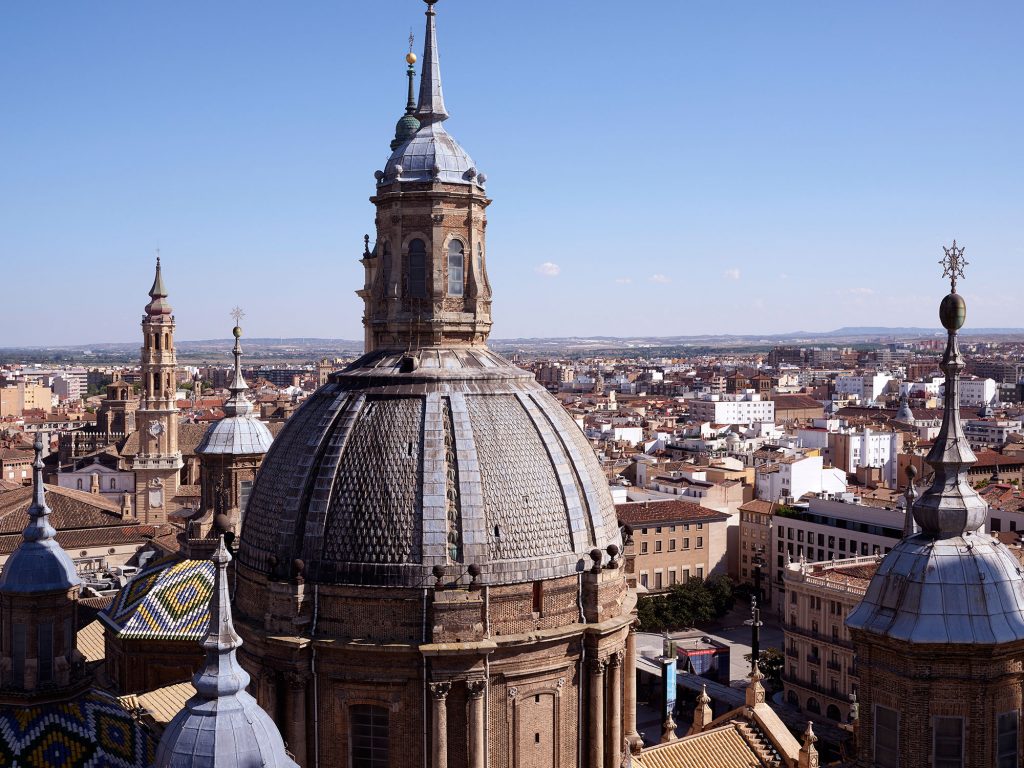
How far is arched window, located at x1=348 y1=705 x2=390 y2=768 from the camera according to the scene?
18.3 m

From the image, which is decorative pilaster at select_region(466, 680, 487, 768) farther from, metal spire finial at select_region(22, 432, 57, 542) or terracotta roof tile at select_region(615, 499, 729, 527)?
terracotta roof tile at select_region(615, 499, 729, 527)

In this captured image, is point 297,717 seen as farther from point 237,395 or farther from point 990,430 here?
point 990,430

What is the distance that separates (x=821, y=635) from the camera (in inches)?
1999

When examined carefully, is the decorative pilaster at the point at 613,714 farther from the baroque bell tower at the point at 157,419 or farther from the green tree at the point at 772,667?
the baroque bell tower at the point at 157,419

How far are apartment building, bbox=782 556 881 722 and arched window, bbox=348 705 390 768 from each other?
112 ft

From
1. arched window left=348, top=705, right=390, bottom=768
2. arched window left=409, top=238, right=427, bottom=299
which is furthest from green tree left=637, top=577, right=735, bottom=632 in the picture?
arched window left=348, top=705, right=390, bottom=768

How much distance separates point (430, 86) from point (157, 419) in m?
52.2

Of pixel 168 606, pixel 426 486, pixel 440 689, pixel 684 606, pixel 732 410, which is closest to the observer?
pixel 440 689

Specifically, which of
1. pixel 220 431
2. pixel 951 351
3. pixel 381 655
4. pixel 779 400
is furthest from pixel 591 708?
pixel 779 400

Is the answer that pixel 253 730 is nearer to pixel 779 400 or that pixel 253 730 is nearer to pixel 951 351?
pixel 951 351

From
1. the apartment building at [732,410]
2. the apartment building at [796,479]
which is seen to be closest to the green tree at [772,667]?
the apartment building at [796,479]

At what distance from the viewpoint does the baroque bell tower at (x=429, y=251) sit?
21.1 meters

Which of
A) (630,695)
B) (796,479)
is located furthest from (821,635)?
(630,695)

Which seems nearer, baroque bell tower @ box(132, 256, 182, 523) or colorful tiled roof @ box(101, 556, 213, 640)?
colorful tiled roof @ box(101, 556, 213, 640)
